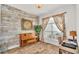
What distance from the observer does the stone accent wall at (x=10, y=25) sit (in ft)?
5.87

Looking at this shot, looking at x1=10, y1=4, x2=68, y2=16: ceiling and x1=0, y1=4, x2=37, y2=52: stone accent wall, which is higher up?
x1=10, y1=4, x2=68, y2=16: ceiling

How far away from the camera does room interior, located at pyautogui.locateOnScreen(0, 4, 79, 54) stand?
5.89 ft

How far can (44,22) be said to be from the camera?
1.88 m

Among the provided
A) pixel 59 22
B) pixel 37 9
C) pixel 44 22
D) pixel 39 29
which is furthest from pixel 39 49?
pixel 37 9

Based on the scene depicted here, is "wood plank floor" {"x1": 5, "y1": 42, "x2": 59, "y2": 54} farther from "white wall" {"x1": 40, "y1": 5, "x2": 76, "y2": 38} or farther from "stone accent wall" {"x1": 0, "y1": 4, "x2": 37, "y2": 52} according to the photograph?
"white wall" {"x1": 40, "y1": 5, "x2": 76, "y2": 38}

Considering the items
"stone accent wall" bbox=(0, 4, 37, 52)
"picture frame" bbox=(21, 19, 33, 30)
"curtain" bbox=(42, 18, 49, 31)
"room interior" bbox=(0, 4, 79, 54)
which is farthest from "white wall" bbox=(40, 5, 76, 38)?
"stone accent wall" bbox=(0, 4, 37, 52)

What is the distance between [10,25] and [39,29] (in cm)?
55

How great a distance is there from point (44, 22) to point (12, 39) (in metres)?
0.68

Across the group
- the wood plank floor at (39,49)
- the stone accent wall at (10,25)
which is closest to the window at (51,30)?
the wood plank floor at (39,49)

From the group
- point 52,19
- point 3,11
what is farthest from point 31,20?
point 3,11

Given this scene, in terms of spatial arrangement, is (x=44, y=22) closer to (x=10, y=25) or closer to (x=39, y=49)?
(x=39, y=49)

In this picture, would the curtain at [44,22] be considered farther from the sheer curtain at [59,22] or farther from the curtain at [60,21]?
the curtain at [60,21]
